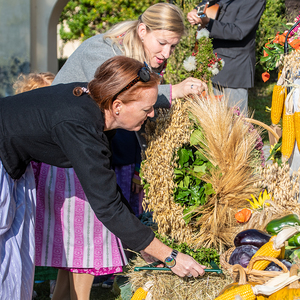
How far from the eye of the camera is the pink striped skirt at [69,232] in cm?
218

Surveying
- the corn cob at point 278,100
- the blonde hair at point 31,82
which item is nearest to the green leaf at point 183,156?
the corn cob at point 278,100

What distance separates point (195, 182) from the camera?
2.17m

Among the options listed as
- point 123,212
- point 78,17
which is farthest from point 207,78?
point 78,17

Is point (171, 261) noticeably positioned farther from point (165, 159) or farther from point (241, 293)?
point (165, 159)

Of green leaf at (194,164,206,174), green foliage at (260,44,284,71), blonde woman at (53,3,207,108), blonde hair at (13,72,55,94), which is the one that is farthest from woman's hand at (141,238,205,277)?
blonde hair at (13,72,55,94)

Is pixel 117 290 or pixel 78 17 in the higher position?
pixel 78 17

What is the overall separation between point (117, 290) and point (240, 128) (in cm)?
153

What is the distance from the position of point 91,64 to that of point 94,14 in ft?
26.2

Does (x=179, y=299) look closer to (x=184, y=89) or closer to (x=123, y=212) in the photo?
(x=123, y=212)

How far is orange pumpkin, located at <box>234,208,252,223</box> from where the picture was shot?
208 centimetres

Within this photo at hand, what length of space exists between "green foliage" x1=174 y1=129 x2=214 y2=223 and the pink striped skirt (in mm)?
484

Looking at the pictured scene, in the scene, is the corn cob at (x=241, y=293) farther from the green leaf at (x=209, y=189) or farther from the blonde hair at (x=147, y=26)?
the blonde hair at (x=147, y=26)

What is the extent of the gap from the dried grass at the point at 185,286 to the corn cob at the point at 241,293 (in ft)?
1.11

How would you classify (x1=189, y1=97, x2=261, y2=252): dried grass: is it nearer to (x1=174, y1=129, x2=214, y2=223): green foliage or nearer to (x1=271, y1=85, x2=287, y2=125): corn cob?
(x1=174, y1=129, x2=214, y2=223): green foliage
